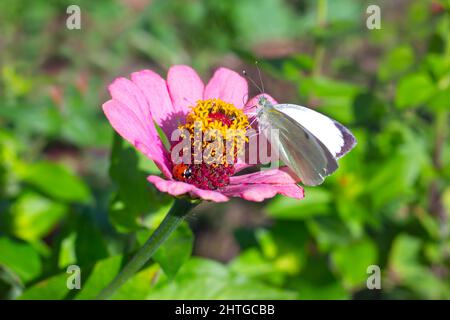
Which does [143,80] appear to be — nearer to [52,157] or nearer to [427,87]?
[427,87]

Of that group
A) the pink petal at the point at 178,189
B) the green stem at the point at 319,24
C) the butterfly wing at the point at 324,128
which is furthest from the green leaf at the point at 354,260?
the pink petal at the point at 178,189

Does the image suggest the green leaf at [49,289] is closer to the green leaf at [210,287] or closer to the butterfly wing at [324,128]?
the green leaf at [210,287]

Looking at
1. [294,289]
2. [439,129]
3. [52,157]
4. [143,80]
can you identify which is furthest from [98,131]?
[439,129]

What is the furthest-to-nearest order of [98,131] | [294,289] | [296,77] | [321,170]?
[98,131] < [296,77] < [294,289] < [321,170]

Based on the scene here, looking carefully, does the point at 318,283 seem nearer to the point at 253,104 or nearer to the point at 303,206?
the point at 303,206

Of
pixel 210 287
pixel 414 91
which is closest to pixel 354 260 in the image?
pixel 414 91

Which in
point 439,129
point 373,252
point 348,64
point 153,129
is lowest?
point 373,252
